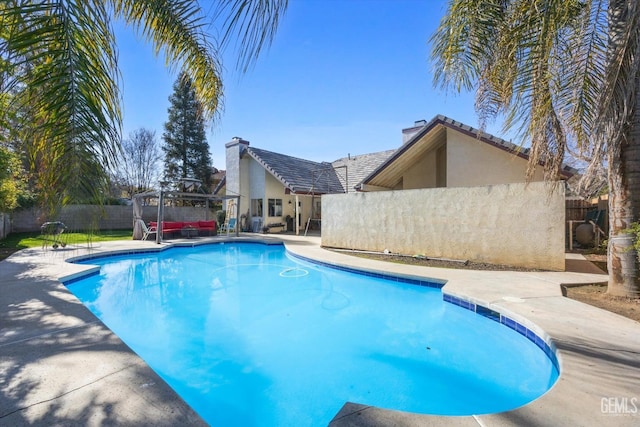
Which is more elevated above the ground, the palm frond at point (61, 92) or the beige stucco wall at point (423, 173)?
the beige stucco wall at point (423, 173)

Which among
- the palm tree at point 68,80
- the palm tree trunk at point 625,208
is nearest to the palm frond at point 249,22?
the palm tree at point 68,80

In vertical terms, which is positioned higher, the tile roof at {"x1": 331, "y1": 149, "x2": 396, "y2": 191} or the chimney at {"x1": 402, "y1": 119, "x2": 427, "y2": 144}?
the chimney at {"x1": 402, "y1": 119, "x2": 427, "y2": 144}

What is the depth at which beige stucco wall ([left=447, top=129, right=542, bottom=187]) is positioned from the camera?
12508mm

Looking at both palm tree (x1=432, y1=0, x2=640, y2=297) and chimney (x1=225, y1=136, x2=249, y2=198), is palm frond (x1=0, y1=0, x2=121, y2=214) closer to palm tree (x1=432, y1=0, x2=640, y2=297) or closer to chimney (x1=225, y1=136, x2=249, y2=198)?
palm tree (x1=432, y1=0, x2=640, y2=297)

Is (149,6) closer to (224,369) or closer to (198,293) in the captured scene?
(224,369)

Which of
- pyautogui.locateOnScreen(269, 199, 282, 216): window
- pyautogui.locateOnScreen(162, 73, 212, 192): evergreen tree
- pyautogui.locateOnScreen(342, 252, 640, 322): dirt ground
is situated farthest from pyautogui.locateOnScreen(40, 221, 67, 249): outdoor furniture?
pyautogui.locateOnScreen(162, 73, 212, 192): evergreen tree

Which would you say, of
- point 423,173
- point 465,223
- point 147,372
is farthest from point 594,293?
point 423,173

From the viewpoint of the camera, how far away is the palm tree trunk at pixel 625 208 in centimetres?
587

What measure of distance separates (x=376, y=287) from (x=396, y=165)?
8.48 m

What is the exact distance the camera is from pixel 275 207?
2322cm

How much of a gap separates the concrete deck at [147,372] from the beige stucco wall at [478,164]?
7.13 m

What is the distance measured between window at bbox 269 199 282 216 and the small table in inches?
226

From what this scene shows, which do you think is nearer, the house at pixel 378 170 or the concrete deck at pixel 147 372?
the concrete deck at pixel 147 372

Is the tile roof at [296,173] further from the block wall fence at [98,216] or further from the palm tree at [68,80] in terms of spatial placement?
the palm tree at [68,80]
